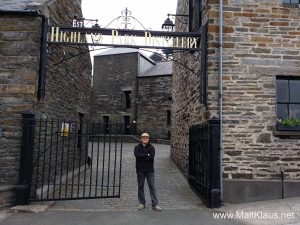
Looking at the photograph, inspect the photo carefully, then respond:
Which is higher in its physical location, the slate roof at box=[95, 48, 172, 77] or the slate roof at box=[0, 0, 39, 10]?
the slate roof at box=[95, 48, 172, 77]

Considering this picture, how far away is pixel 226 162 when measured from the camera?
7.95 meters

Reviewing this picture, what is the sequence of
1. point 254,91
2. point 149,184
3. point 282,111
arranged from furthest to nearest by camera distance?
point 282,111 → point 254,91 → point 149,184

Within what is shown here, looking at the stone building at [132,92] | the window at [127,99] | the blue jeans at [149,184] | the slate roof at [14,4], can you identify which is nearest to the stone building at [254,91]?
the blue jeans at [149,184]

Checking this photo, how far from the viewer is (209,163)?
758cm

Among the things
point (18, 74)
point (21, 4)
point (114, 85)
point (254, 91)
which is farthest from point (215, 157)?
point (114, 85)

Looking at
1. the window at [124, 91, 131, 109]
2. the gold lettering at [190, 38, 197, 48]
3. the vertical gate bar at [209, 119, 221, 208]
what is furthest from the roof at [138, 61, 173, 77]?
the vertical gate bar at [209, 119, 221, 208]

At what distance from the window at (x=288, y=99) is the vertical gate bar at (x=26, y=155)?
623 cm

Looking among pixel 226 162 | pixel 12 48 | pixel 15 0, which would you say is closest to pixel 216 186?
pixel 226 162

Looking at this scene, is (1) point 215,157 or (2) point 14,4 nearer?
(1) point 215,157

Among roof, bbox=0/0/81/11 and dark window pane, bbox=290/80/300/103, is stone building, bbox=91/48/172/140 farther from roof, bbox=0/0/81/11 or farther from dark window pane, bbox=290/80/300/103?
dark window pane, bbox=290/80/300/103

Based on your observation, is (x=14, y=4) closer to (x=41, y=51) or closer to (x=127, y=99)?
(x=41, y=51)

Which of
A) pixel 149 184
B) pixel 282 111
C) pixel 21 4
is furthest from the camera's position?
pixel 21 4
